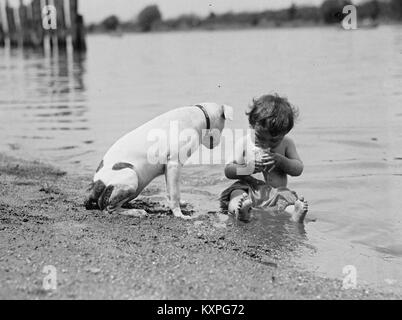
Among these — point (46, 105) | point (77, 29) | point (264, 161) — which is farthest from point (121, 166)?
point (77, 29)

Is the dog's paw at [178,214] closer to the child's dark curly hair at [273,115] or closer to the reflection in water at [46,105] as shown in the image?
the child's dark curly hair at [273,115]

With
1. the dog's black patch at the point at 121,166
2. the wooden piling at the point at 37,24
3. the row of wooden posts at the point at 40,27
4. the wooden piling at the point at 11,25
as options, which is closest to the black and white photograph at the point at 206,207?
the dog's black patch at the point at 121,166

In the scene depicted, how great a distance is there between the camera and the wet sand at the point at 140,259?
3.26 meters

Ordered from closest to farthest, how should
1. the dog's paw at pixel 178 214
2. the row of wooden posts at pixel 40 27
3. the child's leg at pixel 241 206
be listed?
the child's leg at pixel 241 206
the dog's paw at pixel 178 214
the row of wooden posts at pixel 40 27

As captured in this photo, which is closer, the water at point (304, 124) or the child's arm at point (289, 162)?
the water at point (304, 124)

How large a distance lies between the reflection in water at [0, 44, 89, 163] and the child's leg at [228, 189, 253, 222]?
11.8 ft

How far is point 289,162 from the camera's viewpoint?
5.46 metres

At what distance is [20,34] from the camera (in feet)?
120

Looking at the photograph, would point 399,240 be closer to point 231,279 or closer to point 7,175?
point 231,279

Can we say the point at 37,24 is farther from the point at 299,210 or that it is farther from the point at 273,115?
the point at 299,210

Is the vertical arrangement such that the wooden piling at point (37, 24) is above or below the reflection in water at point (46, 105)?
above

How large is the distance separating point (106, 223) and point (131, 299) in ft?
5.51

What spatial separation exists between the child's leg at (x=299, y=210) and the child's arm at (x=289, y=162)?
0.40 meters

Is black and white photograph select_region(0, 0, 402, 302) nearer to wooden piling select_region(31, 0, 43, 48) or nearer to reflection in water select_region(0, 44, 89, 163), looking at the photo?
reflection in water select_region(0, 44, 89, 163)
